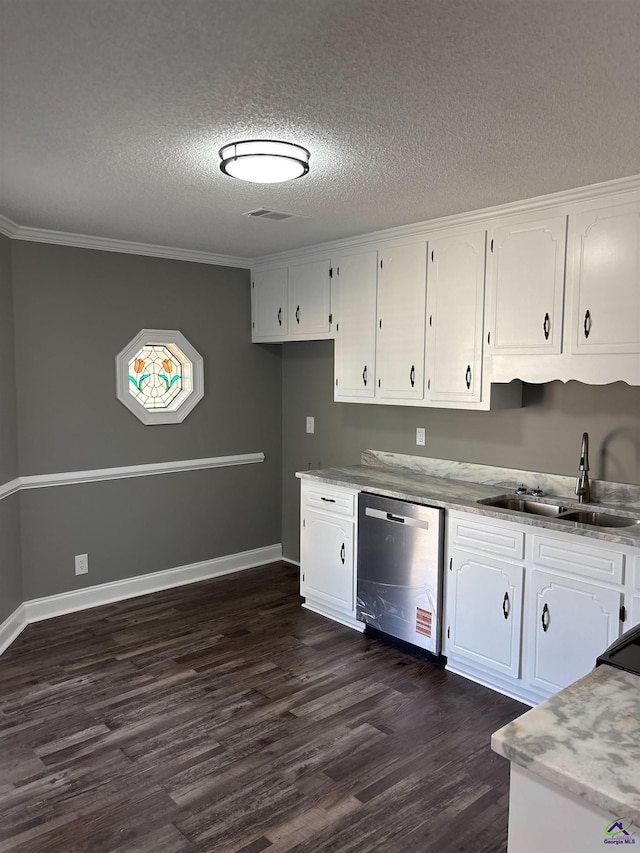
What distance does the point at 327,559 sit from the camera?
13.6 ft

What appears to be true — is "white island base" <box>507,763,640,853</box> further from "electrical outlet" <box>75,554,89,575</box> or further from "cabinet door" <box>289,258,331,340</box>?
"electrical outlet" <box>75,554,89,575</box>

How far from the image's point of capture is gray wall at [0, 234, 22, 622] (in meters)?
3.75

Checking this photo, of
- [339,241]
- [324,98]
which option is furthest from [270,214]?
[324,98]

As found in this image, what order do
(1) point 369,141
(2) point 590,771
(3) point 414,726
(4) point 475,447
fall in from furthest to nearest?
(4) point 475,447, (3) point 414,726, (1) point 369,141, (2) point 590,771

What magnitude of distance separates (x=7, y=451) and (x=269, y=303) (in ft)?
6.97

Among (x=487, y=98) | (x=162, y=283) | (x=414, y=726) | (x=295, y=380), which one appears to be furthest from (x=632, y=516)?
(x=162, y=283)

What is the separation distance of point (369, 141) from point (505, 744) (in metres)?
2.07

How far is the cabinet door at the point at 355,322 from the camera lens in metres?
4.08

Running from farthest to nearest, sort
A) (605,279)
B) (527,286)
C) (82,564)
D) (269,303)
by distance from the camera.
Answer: (269,303) → (82,564) → (527,286) → (605,279)

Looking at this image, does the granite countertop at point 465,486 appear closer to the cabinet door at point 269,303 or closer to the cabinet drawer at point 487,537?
the cabinet drawer at point 487,537

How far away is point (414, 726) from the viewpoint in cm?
291

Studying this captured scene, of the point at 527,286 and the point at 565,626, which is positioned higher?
the point at 527,286

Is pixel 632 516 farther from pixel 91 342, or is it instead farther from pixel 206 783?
pixel 91 342

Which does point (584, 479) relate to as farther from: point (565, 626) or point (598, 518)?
point (565, 626)
